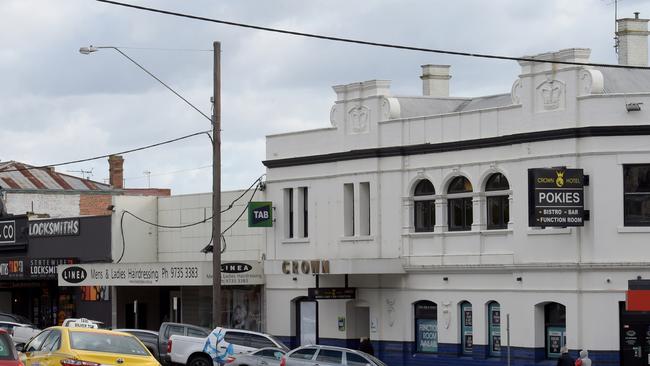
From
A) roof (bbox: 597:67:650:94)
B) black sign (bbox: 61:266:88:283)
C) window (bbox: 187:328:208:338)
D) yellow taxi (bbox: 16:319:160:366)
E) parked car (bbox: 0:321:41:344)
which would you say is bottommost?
parked car (bbox: 0:321:41:344)

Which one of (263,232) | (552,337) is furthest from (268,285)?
(552,337)

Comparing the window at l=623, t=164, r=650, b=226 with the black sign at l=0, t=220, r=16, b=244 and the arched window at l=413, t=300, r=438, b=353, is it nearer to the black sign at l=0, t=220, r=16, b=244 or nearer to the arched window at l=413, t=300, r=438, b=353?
the arched window at l=413, t=300, r=438, b=353

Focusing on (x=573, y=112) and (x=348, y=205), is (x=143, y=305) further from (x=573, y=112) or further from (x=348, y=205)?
(x=573, y=112)

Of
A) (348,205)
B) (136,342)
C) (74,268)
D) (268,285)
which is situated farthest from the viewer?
(74,268)

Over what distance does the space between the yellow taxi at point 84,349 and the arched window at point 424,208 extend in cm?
1783

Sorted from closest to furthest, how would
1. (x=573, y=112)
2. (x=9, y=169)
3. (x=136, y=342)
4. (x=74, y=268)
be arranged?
(x=136, y=342) → (x=573, y=112) → (x=74, y=268) → (x=9, y=169)

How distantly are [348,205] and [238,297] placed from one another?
278 inches

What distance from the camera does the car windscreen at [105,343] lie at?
974 inches

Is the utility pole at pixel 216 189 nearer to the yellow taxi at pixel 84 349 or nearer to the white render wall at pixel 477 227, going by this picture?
the white render wall at pixel 477 227

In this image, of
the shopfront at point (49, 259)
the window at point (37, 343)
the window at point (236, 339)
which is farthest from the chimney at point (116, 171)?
the window at point (37, 343)

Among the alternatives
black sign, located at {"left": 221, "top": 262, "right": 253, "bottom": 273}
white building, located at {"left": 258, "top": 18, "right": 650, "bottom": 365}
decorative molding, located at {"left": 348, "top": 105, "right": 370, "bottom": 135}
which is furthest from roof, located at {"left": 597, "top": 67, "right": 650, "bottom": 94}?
black sign, located at {"left": 221, "top": 262, "right": 253, "bottom": 273}

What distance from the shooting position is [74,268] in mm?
51719

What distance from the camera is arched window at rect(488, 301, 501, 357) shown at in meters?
39.4

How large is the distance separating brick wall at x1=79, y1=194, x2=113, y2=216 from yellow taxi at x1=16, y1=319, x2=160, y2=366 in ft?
129
